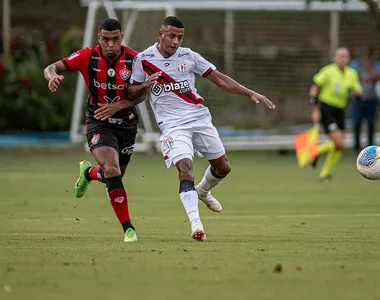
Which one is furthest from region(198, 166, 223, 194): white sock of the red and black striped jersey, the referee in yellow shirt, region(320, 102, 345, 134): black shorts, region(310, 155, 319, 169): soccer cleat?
region(310, 155, 319, 169): soccer cleat

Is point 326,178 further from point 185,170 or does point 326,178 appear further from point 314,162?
point 185,170

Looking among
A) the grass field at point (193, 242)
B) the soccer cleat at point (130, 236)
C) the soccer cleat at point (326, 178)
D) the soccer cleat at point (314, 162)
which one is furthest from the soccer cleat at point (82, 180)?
the soccer cleat at point (314, 162)

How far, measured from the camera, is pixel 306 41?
27422mm

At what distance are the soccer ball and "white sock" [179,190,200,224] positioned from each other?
2.31 meters

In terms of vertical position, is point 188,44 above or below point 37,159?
above

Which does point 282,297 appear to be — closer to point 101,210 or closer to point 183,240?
point 183,240

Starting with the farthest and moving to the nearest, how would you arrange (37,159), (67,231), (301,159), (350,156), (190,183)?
1. (350,156)
2. (37,159)
3. (301,159)
4. (67,231)
5. (190,183)

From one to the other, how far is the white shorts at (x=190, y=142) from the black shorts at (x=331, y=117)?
8802 mm

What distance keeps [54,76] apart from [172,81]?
3.92 ft

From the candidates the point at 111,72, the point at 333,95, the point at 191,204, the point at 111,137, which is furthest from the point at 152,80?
the point at 333,95

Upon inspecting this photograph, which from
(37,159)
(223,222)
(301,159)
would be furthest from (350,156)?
(223,222)

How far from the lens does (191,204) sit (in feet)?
33.8

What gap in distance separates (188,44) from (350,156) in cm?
490

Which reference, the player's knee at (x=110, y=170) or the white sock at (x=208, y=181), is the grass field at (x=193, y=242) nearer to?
the white sock at (x=208, y=181)
